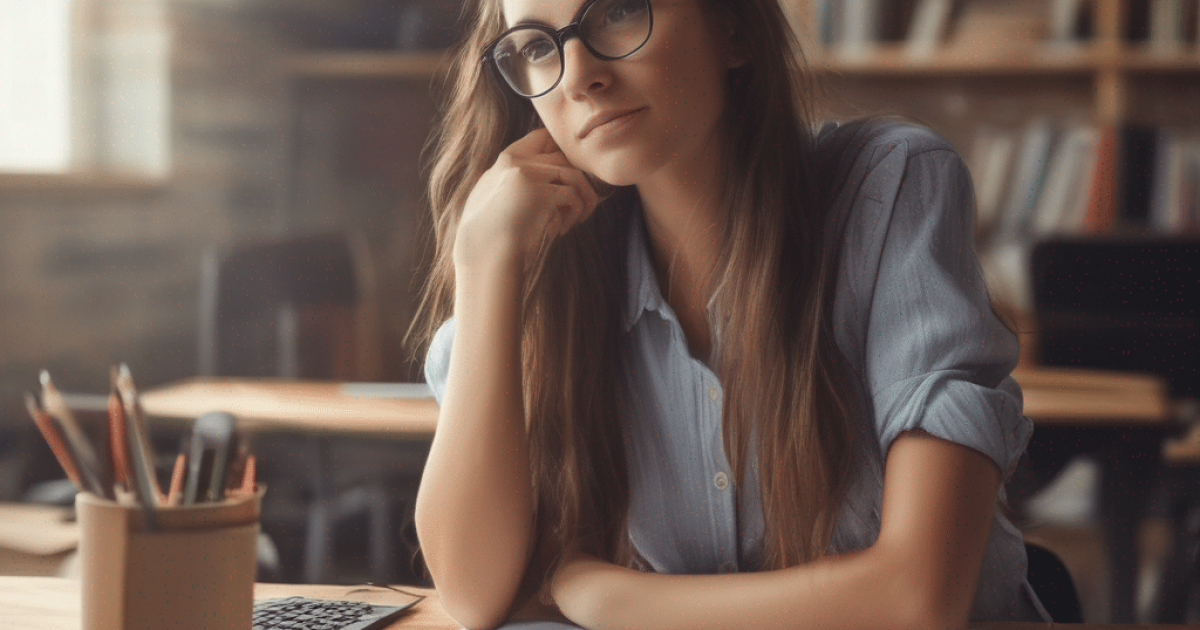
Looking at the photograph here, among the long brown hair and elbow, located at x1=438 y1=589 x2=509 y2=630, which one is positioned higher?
the long brown hair

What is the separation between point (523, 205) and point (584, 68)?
150mm

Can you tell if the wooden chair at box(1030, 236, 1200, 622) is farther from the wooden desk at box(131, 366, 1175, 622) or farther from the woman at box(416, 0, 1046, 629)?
→ the woman at box(416, 0, 1046, 629)

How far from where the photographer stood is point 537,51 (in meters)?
0.92

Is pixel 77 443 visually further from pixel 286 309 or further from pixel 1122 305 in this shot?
pixel 1122 305

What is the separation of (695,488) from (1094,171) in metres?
2.45

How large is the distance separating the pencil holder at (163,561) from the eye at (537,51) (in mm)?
470

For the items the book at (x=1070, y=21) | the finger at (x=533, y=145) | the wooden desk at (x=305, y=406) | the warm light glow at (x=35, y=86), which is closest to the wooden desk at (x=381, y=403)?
the wooden desk at (x=305, y=406)

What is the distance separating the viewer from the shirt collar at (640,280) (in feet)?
3.32

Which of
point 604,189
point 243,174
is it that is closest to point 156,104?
point 243,174

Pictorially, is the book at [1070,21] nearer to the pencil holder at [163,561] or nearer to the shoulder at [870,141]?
the shoulder at [870,141]

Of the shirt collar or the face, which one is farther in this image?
the shirt collar

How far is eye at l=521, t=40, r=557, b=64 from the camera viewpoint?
2.97ft

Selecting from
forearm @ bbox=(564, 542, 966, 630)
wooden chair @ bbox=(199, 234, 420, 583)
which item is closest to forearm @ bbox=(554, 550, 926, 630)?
forearm @ bbox=(564, 542, 966, 630)

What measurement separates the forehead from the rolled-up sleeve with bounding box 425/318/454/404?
312mm
